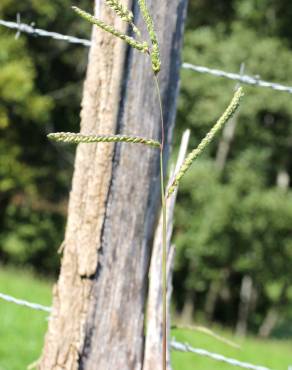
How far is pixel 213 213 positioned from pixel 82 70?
213 inches

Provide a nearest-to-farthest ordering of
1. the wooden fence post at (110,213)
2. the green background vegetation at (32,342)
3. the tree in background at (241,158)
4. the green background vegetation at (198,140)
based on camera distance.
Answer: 1. the wooden fence post at (110,213)
2. the green background vegetation at (32,342)
3. the green background vegetation at (198,140)
4. the tree in background at (241,158)

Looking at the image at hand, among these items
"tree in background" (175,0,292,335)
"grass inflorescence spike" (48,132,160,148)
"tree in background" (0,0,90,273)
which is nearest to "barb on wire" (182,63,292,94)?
"grass inflorescence spike" (48,132,160,148)

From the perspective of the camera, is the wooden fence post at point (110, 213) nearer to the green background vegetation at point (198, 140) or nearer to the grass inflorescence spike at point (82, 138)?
the grass inflorescence spike at point (82, 138)

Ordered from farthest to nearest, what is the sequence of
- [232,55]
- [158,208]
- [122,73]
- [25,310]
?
[232,55]
[25,310]
[158,208]
[122,73]

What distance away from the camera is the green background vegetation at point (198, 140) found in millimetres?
17641

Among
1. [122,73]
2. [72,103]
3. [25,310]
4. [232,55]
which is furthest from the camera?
[72,103]

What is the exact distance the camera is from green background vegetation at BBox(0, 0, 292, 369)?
17.6m

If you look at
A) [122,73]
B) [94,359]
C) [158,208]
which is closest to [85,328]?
[94,359]

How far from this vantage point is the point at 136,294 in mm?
2018

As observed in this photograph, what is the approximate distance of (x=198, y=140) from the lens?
62.0 feet

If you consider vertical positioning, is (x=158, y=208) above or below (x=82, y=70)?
below

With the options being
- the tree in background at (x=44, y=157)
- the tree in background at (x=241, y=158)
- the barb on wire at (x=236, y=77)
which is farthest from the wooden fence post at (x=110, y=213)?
the tree in background at (x=44, y=157)

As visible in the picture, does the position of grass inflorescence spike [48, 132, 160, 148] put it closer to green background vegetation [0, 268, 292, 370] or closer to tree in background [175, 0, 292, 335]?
green background vegetation [0, 268, 292, 370]

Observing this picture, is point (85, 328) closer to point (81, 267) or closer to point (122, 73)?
point (81, 267)
